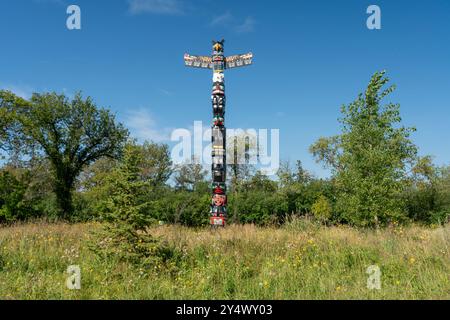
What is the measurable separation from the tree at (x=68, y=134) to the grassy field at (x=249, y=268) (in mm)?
25290

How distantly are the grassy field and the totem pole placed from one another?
7.67 m

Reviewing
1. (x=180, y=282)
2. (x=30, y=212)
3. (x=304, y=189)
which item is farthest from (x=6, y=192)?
(x=180, y=282)

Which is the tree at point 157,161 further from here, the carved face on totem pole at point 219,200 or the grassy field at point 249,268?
the grassy field at point 249,268

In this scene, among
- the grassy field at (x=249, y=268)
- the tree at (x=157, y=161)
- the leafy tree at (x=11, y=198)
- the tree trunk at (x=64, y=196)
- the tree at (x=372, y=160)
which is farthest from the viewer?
the tree at (x=157, y=161)

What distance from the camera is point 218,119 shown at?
19.2m

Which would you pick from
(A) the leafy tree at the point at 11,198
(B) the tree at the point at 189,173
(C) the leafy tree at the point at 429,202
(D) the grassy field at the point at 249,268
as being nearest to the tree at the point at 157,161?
(B) the tree at the point at 189,173

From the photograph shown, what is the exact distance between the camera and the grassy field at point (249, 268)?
624 centimetres

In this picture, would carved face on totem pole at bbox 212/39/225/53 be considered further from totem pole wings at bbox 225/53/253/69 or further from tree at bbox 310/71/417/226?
tree at bbox 310/71/417/226

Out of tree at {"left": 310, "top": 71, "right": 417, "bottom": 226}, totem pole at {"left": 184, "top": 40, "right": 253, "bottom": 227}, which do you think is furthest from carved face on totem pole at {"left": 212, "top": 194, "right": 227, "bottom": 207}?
tree at {"left": 310, "top": 71, "right": 417, "bottom": 226}

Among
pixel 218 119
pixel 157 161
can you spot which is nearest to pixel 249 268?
pixel 218 119

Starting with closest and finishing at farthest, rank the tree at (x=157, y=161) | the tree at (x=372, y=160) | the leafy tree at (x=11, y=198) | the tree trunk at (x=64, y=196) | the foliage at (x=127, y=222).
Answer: the foliage at (x=127, y=222), the tree at (x=372, y=160), the leafy tree at (x=11, y=198), the tree trunk at (x=64, y=196), the tree at (x=157, y=161)

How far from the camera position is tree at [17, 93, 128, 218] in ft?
110
